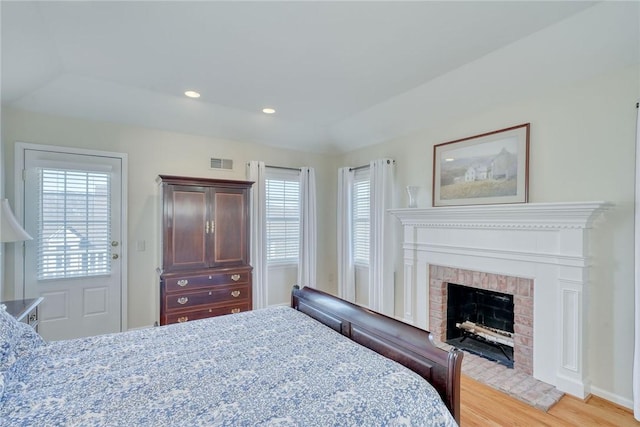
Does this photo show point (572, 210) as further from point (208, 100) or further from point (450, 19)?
point (208, 100)

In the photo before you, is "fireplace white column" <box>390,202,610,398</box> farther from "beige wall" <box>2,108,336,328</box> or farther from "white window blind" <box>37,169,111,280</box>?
"white window blind" <box>37,169,111,280</box>

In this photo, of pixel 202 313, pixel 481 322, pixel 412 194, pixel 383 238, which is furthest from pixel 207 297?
pixel 481 322

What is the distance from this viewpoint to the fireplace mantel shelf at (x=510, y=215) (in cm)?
241

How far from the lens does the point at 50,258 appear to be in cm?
334

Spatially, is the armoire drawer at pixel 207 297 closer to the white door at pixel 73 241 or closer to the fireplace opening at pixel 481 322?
the white door at pixel 73 241

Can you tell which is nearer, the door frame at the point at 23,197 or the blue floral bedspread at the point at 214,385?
the blue floral bedspread at the point at 214,385

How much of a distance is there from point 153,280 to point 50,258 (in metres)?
1.02

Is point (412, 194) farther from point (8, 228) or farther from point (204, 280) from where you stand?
point (8, 228)

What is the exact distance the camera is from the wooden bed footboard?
4.95ft

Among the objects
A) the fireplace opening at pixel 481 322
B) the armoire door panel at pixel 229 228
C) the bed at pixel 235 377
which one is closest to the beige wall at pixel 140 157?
the armoire door panel at pixel 229 228

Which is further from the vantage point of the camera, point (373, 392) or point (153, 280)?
point (153, 280)

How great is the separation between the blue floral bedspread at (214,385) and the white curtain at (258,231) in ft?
7.97

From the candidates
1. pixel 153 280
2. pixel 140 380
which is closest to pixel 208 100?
pixel 153 280

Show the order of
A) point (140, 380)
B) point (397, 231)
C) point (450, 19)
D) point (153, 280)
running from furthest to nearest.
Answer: point (397, 231), point (153, 280), point (450, 19), point (140, 380)
